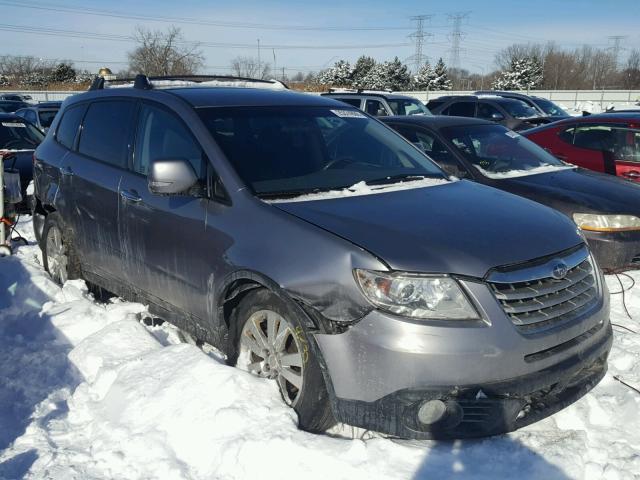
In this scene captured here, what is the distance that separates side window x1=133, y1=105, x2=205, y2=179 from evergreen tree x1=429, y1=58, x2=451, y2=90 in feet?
213

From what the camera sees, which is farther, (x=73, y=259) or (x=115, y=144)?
(x=73, y=259)

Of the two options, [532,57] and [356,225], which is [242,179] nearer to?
[356,225]

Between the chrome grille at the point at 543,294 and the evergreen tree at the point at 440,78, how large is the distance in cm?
6562

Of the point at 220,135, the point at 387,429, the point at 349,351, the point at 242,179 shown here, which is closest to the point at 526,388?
the point at 387,429

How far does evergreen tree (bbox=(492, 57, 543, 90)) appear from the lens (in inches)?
2532

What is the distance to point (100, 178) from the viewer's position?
14.8ft

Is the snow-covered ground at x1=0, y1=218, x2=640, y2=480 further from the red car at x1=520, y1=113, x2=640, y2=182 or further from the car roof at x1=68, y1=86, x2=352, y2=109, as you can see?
the red car at x1=520, y1=113, x2=640, y2=182

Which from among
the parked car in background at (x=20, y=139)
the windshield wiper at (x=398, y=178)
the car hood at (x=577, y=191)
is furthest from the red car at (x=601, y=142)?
the parked car in background at (x=20, y=139)

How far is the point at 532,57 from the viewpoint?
6681 centimetres

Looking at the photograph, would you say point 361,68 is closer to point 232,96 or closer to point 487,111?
point 487,111

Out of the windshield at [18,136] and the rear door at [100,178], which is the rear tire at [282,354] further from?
the windshield at [18,136]

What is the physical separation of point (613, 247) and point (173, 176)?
154 inches

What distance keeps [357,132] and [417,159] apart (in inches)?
19.0

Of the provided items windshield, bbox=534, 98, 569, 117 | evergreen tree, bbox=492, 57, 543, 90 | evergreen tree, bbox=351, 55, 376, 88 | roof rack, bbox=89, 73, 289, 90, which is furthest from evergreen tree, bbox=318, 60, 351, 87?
roof rack, bbox=89, 73, 289, 90
